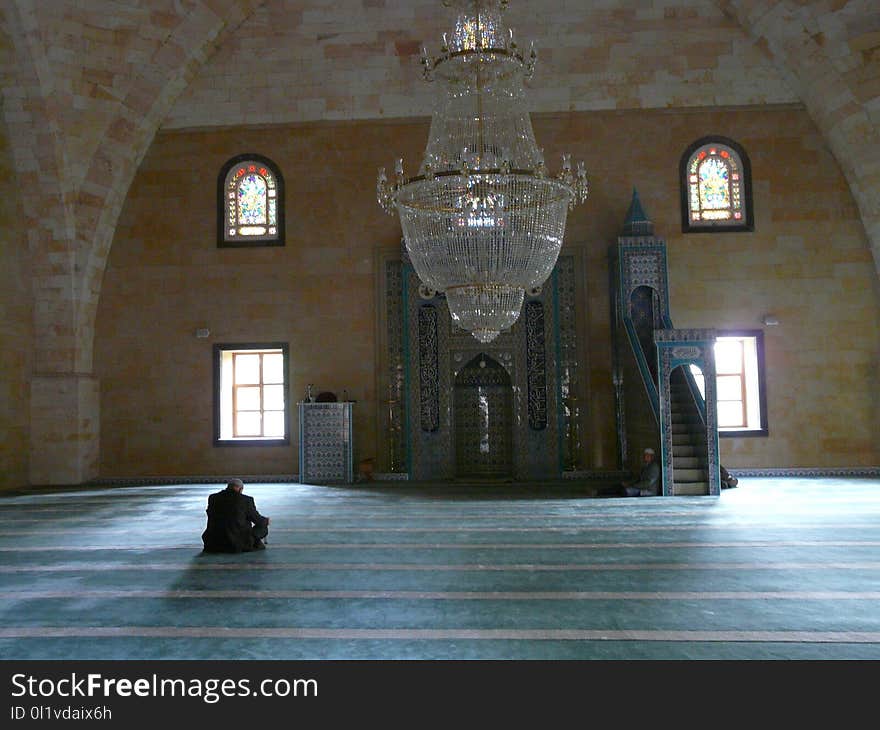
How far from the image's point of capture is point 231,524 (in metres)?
4.66

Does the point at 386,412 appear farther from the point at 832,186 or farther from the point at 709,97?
the point at 832,186

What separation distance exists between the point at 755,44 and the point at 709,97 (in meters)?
0.78

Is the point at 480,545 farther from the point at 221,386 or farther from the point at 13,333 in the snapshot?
the point at 13,333

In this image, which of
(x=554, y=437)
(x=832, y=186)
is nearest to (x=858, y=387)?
(x=832, y=186)

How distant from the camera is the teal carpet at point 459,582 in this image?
2.91 meters

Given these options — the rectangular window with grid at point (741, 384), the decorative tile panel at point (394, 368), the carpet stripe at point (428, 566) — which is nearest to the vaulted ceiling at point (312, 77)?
the rectangular window with grid at point (741, 384)

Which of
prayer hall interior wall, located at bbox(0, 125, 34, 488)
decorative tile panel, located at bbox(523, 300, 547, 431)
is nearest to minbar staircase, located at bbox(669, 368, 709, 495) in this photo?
decorative tile panel, located at bbox(523, 300, 547, 431)

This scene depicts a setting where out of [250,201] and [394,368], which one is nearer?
[394,368]

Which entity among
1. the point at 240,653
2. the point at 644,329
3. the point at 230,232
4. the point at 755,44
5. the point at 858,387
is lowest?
the point at 240,653

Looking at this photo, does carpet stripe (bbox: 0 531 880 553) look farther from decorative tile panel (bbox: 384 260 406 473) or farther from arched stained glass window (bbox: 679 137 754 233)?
arched stained glass window (bbox: 679 137 754 233)

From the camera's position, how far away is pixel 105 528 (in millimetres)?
5641

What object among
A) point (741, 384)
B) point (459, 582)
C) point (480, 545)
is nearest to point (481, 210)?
point (480, 545)

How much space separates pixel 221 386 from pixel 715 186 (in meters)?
6.27

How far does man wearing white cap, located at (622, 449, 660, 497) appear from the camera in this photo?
269 inches
